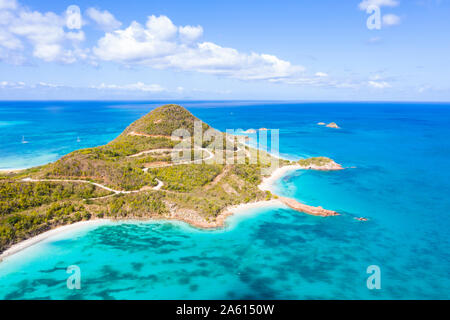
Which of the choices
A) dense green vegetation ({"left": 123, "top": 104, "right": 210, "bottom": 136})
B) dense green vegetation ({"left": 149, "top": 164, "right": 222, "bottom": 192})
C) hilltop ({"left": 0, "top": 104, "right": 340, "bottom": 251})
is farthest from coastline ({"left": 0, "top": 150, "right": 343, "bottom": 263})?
dense green vegetation ({"left": 123, "top": 104, "right": 210, "bottom": 136})

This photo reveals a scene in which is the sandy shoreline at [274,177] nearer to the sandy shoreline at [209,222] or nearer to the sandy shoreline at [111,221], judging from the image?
the sandy shoreline at [209,222]

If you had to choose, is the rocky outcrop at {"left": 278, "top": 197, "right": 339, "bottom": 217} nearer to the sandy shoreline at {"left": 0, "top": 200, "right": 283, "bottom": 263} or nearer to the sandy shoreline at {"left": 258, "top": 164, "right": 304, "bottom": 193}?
the sandy shoreline at {"left": 0, "top": 200, "right": 283, "bottom": 263}

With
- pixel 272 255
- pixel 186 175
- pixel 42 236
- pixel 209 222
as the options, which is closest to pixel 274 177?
pixel 186 175

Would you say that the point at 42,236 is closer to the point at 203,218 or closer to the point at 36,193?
the point at 36,193

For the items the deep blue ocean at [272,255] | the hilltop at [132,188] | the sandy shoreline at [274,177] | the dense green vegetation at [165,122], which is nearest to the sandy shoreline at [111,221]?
the hilltop at [132,188]

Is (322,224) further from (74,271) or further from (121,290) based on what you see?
(74,271)

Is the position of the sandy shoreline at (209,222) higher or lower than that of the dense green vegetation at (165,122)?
lower

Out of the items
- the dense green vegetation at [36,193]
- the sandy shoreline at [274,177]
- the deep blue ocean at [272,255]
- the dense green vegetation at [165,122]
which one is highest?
the dense green vegetation at [165,122]

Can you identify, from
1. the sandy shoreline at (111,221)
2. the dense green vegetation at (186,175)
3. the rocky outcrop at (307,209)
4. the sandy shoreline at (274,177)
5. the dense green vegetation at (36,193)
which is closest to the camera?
the sandy shoreline at (111,221)
